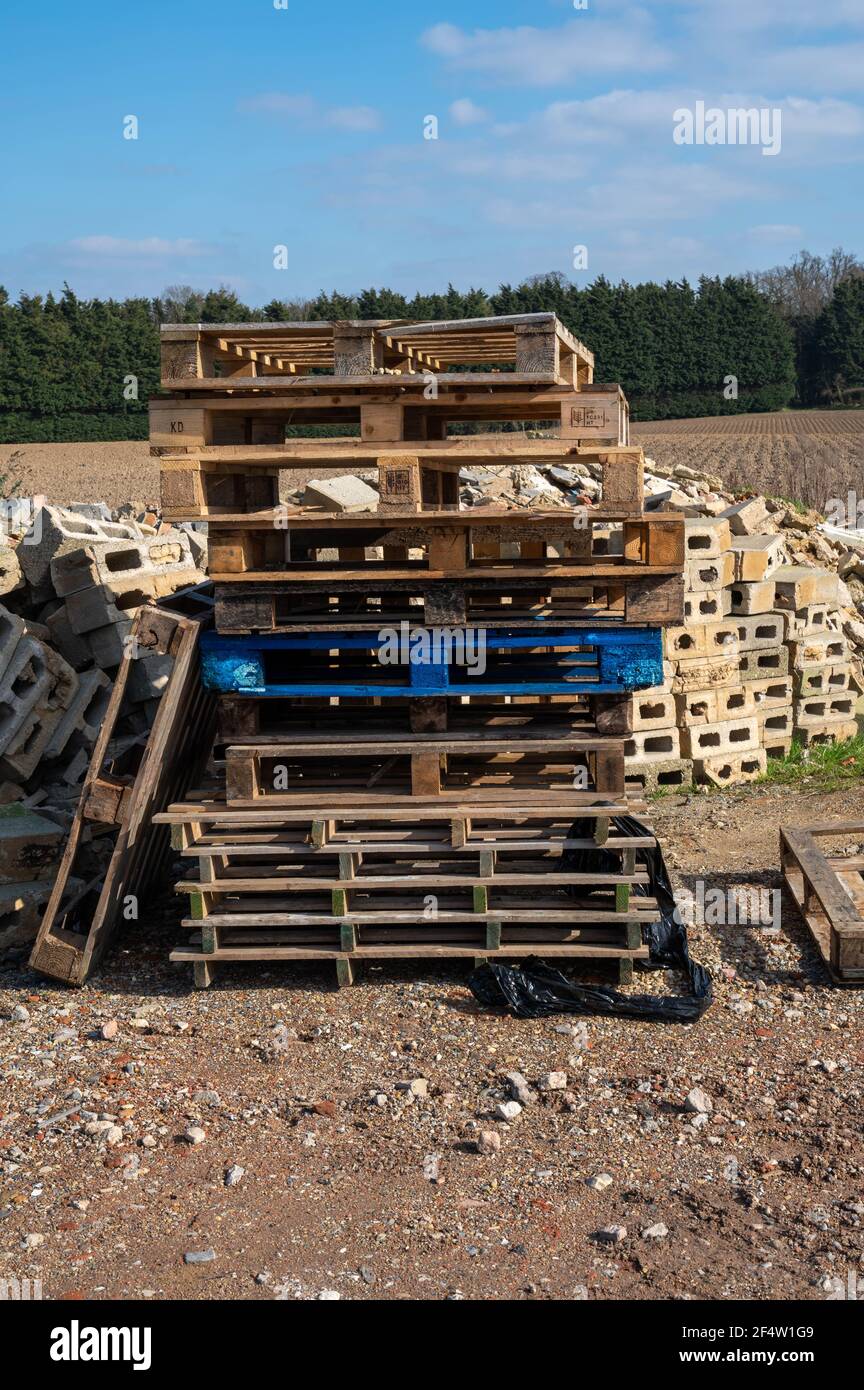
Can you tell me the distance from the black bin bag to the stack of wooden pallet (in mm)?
63

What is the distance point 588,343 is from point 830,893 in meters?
40.2

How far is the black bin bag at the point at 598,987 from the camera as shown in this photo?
5.05m

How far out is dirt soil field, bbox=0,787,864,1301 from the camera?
11.7 ft

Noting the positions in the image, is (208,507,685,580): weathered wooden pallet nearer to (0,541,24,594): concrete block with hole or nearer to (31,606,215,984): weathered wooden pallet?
(31,606,215,984): weathered wooden pallet

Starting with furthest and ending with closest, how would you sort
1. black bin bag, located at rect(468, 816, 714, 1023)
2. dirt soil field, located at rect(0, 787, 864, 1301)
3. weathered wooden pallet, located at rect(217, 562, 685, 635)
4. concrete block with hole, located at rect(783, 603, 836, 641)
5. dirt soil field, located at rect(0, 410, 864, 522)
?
1. dirt soil field, located at rect(0, 410, 864, 522)
2. concrete block with hole, located at rect(783, 603, 836, 641)
3. weathered wooden pallet, located at rect(217, 562, 685, 635)
4. black bin bag, located at rect(468, 816, 714, 1023)
5. dirt soil field, located at rect(0, 787, 864, 1301)

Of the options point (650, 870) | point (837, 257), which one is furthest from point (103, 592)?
point (837, 257)

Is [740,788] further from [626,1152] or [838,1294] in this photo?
[838,1294]

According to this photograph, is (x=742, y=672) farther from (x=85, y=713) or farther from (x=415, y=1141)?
(x=415, y=1141)

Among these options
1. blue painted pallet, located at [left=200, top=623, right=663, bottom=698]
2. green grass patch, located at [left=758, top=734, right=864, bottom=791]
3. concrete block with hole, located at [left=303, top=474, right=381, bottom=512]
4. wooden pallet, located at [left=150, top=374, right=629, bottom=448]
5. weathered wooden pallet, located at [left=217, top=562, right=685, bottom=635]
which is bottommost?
green grass patch, located at [left=758, top=734, right=864, bottom=791]

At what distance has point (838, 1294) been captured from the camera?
134 inches

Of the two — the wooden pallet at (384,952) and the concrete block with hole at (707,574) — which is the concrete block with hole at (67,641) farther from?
the concrete block with hole at (707,574)

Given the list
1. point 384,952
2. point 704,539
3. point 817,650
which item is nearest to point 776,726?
point 817,650

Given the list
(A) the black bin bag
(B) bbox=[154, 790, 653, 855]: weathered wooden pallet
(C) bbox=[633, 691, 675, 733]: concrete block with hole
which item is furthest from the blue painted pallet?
(C) bbox=[633, 691, 675, 733]: concrete block with hole

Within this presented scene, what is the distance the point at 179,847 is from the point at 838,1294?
→ 10.1 ft
